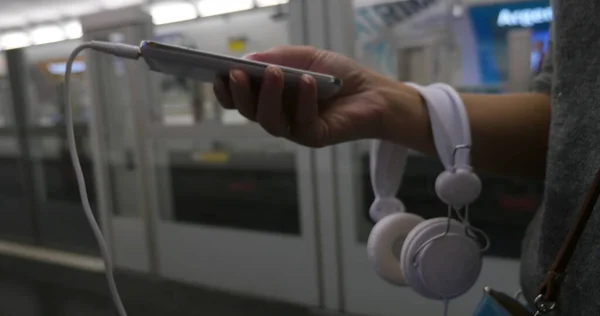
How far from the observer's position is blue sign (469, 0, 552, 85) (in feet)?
5.84

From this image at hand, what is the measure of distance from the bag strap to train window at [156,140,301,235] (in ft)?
6.19

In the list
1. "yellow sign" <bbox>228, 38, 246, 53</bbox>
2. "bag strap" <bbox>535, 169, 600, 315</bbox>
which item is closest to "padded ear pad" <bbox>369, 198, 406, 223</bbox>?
"bag strap" <bbox>535, 169, 600, 315</bbox>

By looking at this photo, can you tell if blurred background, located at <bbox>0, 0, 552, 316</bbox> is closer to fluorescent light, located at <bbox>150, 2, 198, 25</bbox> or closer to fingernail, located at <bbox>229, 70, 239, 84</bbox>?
fluorescent light, located at <bbox>150, 2, 198, 25</bbox>

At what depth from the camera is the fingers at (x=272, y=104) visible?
0.43m

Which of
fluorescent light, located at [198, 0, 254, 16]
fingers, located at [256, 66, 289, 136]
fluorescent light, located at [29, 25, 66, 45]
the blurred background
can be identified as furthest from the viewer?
fluorescent light, located at [29, 25, 66, 45]

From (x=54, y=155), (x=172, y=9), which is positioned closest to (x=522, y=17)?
(x=172, y=9)

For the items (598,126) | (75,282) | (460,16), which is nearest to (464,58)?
(460,16)

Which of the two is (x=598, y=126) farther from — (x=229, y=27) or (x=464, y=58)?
(x=229, y=27)

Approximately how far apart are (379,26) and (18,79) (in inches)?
105

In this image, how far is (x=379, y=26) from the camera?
1968mm

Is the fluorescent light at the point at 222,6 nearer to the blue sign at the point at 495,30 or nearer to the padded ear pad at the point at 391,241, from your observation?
the blue sign at the point at 495,30

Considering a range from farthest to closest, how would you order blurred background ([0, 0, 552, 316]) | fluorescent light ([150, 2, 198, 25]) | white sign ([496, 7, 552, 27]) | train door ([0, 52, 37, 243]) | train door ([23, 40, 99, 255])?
fluorescent light ([150, 2, 198, 25]), train door ([0, 52, 37, 243]), train door ([23, 40, 99, 255]), blurred background ([0, 0, 552, 316]), white sign ([496, 7, 552, 27])

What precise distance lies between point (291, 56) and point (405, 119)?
13cm

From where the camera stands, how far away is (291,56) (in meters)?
0.54
